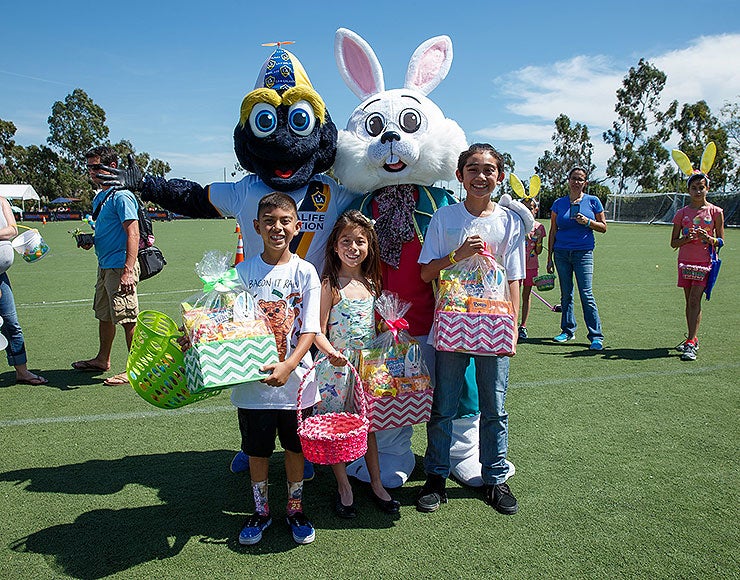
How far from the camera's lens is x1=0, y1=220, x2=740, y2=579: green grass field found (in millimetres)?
2646

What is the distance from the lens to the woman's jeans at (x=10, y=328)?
5.19 metres

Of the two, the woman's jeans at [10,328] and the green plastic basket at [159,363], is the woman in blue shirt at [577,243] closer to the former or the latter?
the green plastic basket at [159,363]

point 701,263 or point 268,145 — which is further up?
point 268,145

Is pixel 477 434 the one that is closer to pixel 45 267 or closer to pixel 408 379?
pixel 408 379

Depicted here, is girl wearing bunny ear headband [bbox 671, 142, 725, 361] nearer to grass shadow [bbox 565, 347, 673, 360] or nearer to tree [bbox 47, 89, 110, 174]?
grass shadow [bbox 565, 347, 673, 360]

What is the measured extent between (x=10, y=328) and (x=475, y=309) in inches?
181

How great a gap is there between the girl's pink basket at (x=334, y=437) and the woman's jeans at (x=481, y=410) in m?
0.51

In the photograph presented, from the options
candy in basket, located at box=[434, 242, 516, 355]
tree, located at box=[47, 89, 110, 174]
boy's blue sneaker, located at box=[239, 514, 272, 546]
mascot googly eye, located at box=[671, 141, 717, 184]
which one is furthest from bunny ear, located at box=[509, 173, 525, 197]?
tree, located at box=[47, 89, 110, 174]

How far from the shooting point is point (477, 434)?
145 inches

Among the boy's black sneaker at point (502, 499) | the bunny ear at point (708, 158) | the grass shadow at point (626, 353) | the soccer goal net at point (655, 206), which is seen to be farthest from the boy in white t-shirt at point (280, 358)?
the soccer goal net at point (655, 206)

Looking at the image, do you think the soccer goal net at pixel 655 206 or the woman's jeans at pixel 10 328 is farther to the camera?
the soccer goal net at pixel 655 206

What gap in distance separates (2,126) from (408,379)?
6853cm

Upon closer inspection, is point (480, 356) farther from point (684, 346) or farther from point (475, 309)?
point (684, 346)

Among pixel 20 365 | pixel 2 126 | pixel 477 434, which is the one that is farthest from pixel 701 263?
pixel 2 126
